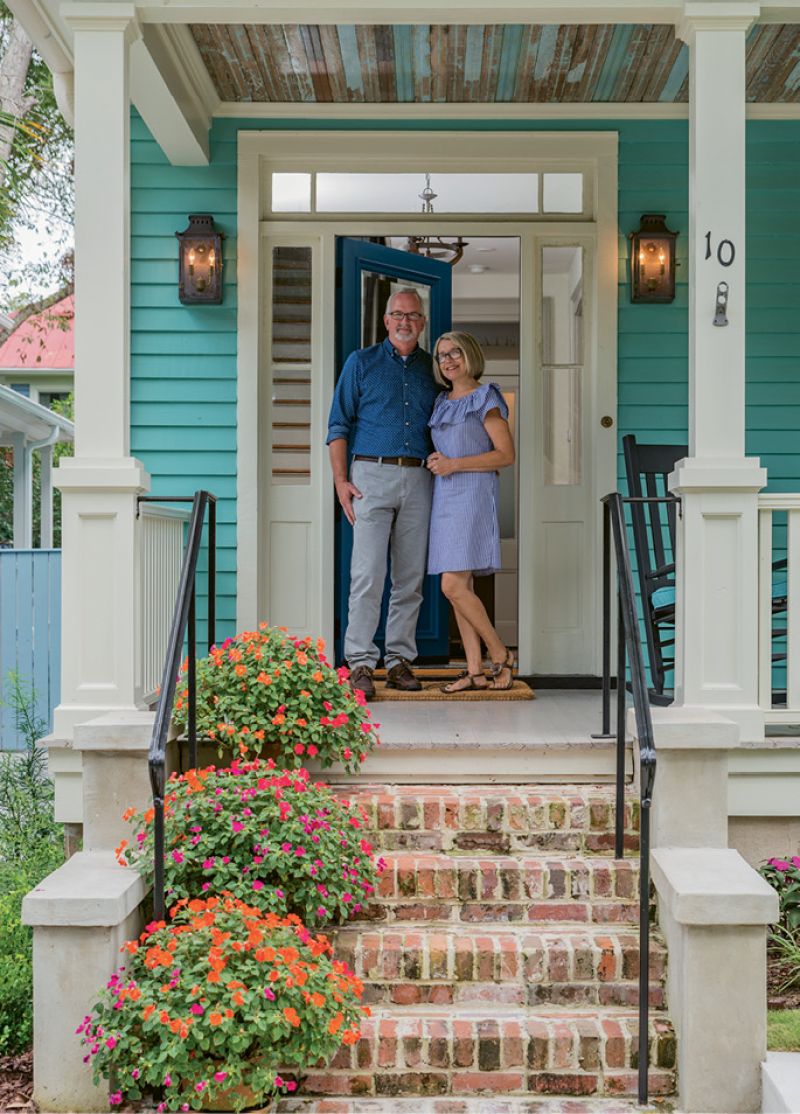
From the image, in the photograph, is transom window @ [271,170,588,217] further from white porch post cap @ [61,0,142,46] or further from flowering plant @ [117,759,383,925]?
flowering plant @ [117,759,383,925]

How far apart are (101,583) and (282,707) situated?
717mm

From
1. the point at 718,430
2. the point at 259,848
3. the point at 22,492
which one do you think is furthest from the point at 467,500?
the point at 22,492

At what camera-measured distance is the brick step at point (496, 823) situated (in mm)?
3443

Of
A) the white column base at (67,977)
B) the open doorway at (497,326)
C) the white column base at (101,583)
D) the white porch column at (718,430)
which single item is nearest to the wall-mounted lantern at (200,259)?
the open doorway at (497,326)

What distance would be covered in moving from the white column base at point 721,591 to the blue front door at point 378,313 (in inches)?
81.2

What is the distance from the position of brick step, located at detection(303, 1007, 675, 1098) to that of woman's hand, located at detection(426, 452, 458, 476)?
2.32 metres

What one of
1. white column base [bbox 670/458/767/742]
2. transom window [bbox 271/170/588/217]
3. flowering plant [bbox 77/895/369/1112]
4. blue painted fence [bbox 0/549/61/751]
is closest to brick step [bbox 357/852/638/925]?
flowering plant [bbox 77/895/369/1112]

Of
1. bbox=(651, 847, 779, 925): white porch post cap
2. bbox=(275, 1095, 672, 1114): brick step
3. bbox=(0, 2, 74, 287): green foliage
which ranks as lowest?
bbox=(275, 1095, 672, 1114): brick step

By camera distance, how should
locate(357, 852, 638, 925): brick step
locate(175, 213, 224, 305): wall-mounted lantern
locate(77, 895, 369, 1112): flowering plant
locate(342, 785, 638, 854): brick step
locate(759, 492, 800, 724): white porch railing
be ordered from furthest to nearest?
locate(175, 213, 224, 305): wall-mounted lantern < locate(759, 492, 800, 724): white porch railing < locate(342, 785, 638, 854): brick step < locate(357, 852, 638, 925): brick step < locate(77, 895, 369, 1112): flowering plant

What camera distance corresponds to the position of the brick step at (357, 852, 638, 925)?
3.25m

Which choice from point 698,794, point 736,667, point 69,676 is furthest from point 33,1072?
point 736,667

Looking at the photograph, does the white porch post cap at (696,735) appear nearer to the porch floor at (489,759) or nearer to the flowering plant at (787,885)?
the porch floor at (489,759)

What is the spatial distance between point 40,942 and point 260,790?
677mm

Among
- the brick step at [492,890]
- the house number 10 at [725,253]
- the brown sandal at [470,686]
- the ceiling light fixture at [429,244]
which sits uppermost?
the ceiling light fixture at [429,244]
